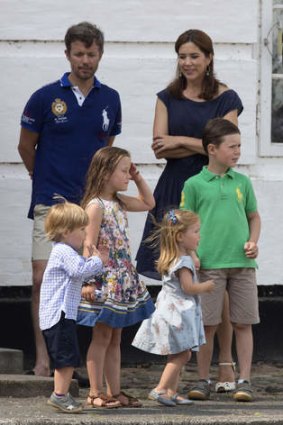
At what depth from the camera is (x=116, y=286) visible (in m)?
7.75

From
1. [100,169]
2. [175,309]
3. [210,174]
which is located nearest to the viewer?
[100,169]

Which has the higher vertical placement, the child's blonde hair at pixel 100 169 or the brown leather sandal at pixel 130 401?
the child's blonde hair at pixel 100 169

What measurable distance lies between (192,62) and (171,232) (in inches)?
43.8

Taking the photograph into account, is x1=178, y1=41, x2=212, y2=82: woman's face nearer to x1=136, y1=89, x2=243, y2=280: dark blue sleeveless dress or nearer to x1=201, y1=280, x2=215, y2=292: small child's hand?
x1=136, y1=89, x2=243, y2=280: dark blue sleeveless dress

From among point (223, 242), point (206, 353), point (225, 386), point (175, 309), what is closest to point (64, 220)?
point (175, 309)

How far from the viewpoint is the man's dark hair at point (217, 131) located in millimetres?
8305

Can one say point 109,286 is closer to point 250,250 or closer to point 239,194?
point 250,250

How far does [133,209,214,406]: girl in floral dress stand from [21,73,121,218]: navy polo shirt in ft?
2.43

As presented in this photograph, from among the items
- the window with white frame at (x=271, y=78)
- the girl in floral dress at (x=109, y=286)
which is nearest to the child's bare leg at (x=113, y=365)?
the girl in floral dress at (x=109, y=286)

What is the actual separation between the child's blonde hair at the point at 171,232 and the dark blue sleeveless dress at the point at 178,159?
22.2 inches

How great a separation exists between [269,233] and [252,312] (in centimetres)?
154

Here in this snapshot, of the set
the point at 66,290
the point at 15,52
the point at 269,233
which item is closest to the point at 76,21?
the point at 15,52

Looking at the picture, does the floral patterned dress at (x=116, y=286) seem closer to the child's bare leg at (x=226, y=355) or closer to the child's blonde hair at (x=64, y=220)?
the child's blonde hair at (x=64, y=220)

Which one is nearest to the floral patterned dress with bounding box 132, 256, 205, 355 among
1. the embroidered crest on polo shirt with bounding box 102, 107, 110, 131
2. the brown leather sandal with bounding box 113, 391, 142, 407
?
the brown leather sandal with bounding box 113, 391, 142, 407
